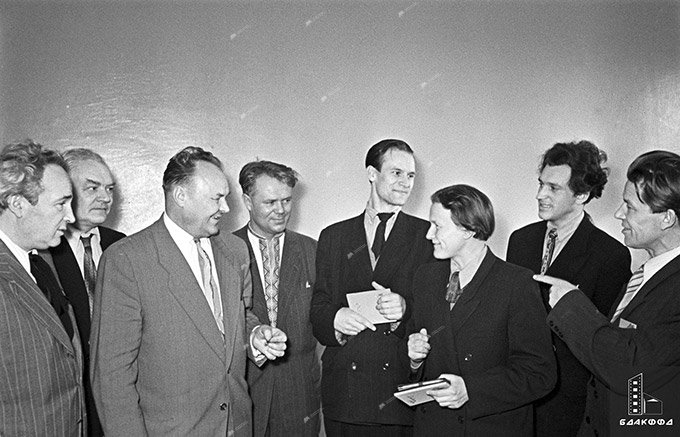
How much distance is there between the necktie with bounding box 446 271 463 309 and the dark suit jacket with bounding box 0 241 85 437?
1578mm

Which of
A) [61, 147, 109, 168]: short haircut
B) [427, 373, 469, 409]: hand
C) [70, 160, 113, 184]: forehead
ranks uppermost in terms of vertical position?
[61, 147, 109, 168]: short haircut

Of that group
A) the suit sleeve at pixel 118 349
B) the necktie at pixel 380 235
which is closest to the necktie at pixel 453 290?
the necktie at pixel 380 235

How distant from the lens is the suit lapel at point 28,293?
8.96ft

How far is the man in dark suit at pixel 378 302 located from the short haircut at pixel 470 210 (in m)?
0.59

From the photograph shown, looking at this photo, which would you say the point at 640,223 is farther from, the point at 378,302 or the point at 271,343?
the point at 271,343

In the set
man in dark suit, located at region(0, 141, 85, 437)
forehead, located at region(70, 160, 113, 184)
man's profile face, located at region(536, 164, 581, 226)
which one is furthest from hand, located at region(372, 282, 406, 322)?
forehead, located at region(70, 160, 113, 184)

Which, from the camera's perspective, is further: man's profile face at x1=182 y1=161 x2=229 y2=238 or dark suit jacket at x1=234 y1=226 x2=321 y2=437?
dark suit jacket at x1=234 y1=226 x2=321 y2=437

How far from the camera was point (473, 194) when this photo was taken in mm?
3250

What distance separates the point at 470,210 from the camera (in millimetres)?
3195

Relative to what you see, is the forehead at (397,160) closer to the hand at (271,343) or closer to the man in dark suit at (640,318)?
the hand at (271,343)

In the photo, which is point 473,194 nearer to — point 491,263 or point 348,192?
point 491,263

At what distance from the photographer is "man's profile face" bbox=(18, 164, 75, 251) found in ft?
9.46

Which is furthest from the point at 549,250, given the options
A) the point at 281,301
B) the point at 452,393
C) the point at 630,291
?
the point at 281,301

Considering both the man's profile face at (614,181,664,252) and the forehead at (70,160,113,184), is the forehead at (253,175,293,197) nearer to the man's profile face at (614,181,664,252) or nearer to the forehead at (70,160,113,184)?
the forehead at (70,160,113,184)
